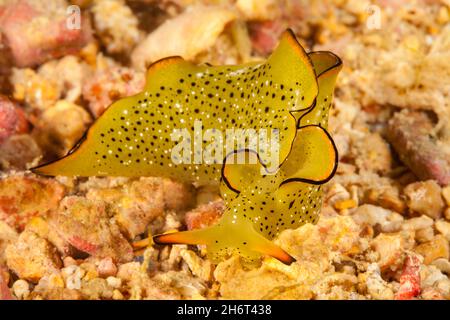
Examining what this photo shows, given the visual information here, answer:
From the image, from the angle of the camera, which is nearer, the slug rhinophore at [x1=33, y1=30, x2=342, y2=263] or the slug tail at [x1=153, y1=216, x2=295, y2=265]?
the slug tail at [x1=153, y1=216, x2=295, y2=265]

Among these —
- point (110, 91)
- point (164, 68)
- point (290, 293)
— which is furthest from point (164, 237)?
point (110, 91)

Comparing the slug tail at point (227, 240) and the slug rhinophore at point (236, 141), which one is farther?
the slug rhinophore at point (236, 141)

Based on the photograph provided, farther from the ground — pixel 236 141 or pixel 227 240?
pixel 236 141

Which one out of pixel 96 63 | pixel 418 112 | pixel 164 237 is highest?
pixel 96 63

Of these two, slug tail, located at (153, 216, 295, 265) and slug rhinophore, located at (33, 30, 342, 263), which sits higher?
slug rhinophore, located at (33, 30, 342, 263)

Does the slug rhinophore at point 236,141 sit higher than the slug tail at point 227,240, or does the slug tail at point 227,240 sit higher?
the slug rhinophore at point 236,141

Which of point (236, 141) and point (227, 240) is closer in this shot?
point (227, 240)
